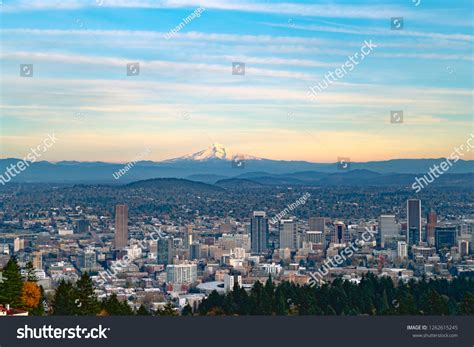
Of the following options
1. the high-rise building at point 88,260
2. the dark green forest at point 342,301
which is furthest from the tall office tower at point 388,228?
the dark green forest at point 342,301

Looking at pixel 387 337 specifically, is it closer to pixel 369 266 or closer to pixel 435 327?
pixel 435 327

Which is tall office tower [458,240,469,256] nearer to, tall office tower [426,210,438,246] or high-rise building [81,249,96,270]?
tall office tower [426,210,438,246]

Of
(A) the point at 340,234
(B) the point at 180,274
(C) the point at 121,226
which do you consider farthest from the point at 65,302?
(A) the point at 340,234

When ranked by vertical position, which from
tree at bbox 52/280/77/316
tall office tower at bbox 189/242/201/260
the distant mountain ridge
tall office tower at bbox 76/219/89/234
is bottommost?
tree at bbox 52/280/77/316

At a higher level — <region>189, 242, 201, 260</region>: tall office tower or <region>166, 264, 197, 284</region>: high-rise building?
<region>189, 242, 201, 260</region>: tall office tower

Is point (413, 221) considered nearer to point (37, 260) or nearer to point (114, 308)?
point (37, 260)

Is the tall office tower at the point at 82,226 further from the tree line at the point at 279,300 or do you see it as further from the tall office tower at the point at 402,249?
the tree line at the point at 279,300

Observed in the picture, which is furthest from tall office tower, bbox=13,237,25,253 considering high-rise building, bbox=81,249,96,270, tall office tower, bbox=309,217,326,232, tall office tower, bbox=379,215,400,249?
tall office tower, bbox=379,215,400,249
